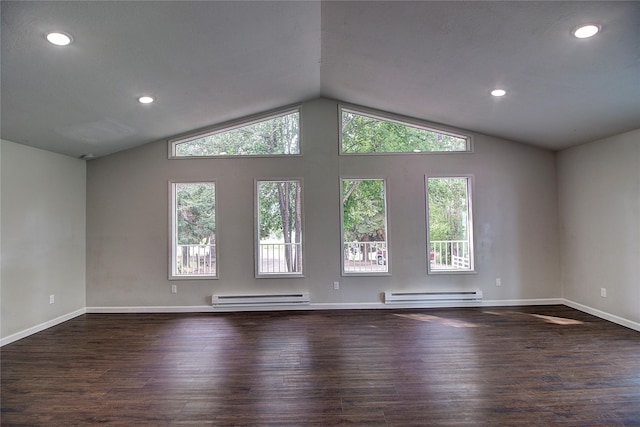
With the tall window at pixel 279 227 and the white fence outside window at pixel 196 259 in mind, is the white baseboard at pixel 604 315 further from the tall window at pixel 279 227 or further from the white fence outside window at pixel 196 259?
the white fence outside window at pixel 196 259

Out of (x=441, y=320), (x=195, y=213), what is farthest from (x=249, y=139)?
(x=441, y=320)

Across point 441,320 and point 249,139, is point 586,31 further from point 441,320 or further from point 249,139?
point 249,139

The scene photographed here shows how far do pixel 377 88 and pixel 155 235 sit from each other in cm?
392

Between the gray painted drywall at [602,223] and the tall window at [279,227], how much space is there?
4077mm

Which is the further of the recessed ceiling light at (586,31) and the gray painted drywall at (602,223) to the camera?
the gray painted drywall at (602,223)

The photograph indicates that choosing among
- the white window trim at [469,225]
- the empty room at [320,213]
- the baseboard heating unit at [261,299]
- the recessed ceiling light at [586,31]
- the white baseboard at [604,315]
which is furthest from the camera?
the white window trim at [469,225]

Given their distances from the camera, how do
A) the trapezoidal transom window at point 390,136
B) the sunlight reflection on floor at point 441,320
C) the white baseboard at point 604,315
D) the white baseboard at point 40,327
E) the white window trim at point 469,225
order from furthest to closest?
1. the trapezoidal transom window at point 390,136
2. the white window trim at point 469,225
3. the sunlight reflection on floor at point 441,320
4. the white baseboard at point 604,315
5. the white baseboard at point 40,327

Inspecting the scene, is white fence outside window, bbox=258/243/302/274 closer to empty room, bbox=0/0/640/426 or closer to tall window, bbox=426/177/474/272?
empty room, bbox=0/0/640/426

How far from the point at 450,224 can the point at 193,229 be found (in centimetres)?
409

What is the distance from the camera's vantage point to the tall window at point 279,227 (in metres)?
4.79

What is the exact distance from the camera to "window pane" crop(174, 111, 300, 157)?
4863mm

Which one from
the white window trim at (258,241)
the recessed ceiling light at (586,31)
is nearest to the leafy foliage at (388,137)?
the white window trim at (258,241)

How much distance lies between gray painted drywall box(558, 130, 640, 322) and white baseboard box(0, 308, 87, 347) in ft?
24.3

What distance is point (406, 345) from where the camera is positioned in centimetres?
331
